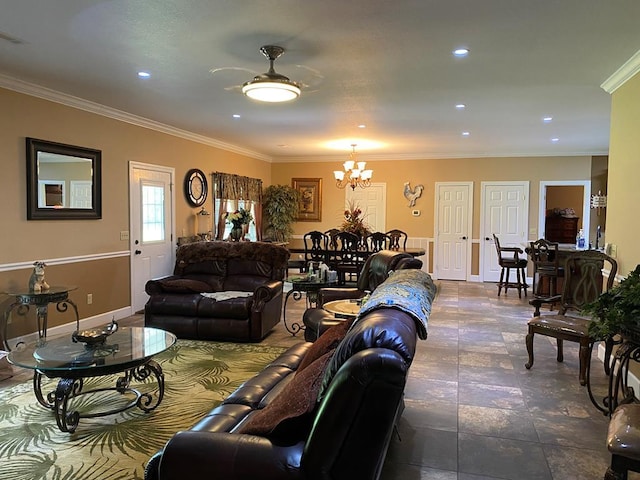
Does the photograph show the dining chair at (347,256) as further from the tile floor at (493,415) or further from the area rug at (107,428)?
the area rug at (107,428)

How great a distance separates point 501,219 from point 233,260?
6103 millimetres

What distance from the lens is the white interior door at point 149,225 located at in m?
6.32

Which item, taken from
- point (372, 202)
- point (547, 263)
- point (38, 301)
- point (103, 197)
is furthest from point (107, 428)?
point (372, 202)

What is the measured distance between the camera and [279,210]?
10148 mm

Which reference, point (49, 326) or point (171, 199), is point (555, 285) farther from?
point (49, 326)

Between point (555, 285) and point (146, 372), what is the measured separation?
6.07 meters

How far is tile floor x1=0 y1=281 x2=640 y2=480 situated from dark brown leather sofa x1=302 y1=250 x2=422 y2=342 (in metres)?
0.70

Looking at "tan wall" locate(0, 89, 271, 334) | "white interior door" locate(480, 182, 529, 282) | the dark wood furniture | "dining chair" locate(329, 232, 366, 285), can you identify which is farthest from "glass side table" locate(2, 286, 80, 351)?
the dark wood furniture

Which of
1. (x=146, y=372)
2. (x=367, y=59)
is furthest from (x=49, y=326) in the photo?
(x=367, y=59)

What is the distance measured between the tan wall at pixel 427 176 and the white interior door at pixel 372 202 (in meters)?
0.12

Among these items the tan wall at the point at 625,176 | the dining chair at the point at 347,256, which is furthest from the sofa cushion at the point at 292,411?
the dining chair at the point at 347,256

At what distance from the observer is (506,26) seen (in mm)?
3051

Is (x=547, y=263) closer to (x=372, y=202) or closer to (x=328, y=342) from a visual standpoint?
(x=372, y=202)

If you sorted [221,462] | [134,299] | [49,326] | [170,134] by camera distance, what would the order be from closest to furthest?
1. [221,462]
2. [49,326]
3. [134,299]
4. [170,134]
